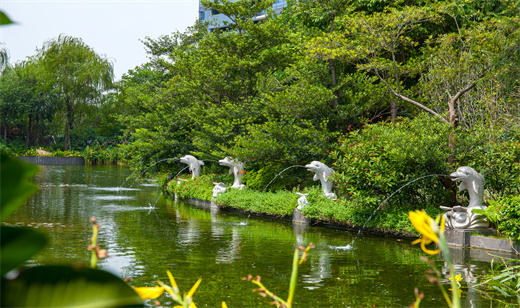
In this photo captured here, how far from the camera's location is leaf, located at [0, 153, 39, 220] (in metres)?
0.31

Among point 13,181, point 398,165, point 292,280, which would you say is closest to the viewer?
point 13,181

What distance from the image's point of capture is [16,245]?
1.10 ft

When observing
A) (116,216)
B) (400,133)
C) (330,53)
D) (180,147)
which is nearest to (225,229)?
(116,216)

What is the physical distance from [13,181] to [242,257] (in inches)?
300

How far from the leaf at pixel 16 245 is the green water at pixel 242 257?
509cm

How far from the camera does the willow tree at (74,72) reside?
4072 centimetres

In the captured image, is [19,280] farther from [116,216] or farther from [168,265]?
[116,216]

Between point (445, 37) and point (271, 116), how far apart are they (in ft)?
17.9

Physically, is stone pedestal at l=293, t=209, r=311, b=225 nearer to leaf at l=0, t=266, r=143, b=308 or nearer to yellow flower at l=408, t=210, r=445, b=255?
yellow flower at l=408, t=210, r=445, b=255

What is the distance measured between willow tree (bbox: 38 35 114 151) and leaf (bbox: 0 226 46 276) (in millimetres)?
43017

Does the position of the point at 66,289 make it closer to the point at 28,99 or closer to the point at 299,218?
the point at 299,218

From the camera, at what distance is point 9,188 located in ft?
1.07

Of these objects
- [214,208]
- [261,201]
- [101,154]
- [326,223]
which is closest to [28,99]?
[101,154]

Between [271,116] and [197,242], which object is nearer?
[197,242]
